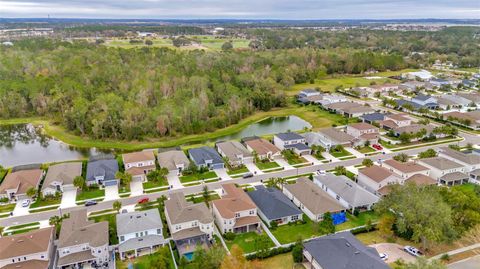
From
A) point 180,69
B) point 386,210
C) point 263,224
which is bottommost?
point 263,224

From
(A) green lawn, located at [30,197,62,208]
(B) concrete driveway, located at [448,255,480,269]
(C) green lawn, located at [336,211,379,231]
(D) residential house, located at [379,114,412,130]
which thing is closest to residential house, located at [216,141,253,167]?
(C) green lawn, located at [336,211,379,231]

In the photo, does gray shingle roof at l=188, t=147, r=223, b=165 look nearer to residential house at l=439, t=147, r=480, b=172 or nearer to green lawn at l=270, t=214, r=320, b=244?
green lawn at l=270, t=214, r=320, b=244

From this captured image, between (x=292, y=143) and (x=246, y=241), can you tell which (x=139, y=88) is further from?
(x=246, y=241)

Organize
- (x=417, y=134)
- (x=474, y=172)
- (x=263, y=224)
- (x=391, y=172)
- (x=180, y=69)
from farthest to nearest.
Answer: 1. (x=180, y=69)
2. (x=417, y=134)
3. (x=474, y=172)
4. (x=391, y=172)
5. (x=263, y=224)

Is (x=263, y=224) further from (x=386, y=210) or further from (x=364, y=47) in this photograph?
(x=364, y=47)

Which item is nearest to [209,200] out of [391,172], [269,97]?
[391,172]

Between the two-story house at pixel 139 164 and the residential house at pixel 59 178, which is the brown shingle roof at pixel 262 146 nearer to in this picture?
the two-story house at pixel 139 164

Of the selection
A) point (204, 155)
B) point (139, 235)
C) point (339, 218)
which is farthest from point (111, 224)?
point (339, 218)

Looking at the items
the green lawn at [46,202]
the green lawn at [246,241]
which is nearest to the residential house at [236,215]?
the green lawn at [246,241]
